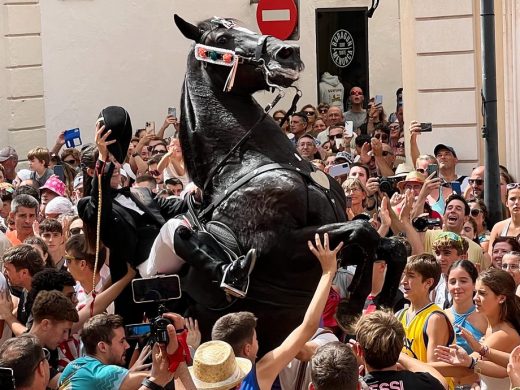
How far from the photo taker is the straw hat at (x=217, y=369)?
665 centimetres

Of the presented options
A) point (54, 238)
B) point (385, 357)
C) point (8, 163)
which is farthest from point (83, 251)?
point (8, 163)

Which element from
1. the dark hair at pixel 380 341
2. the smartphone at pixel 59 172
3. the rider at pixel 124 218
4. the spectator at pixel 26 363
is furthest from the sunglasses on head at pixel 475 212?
the spectator at pixel 26 363

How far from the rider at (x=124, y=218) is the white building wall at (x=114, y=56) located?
1221 centimetres

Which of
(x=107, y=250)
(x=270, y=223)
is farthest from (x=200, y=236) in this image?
(x=107, y=250)

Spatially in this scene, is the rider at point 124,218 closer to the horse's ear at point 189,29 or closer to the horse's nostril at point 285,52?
the horse's ear at point 189,29

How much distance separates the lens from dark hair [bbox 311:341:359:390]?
6.46 meters

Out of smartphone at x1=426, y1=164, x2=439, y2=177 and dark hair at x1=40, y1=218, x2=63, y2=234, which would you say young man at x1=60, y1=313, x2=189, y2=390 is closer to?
dark hair at x1=40, y1=218, x2=63, y2=234

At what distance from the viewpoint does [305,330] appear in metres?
7.63

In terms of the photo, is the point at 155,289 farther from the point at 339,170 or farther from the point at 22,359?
the point at 339,170

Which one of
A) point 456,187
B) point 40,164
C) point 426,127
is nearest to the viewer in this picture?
point 456,187

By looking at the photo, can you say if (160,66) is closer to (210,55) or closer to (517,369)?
(210,55)

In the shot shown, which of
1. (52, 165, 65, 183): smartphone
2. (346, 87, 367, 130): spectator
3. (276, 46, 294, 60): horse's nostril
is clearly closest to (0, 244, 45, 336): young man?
(276, 46, 294, 60): horse's nostril

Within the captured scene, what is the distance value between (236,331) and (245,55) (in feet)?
7.02

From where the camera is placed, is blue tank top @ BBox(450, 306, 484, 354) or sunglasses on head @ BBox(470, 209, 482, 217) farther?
sunglasses on head @ BBox(470, 209, 482, 217)
